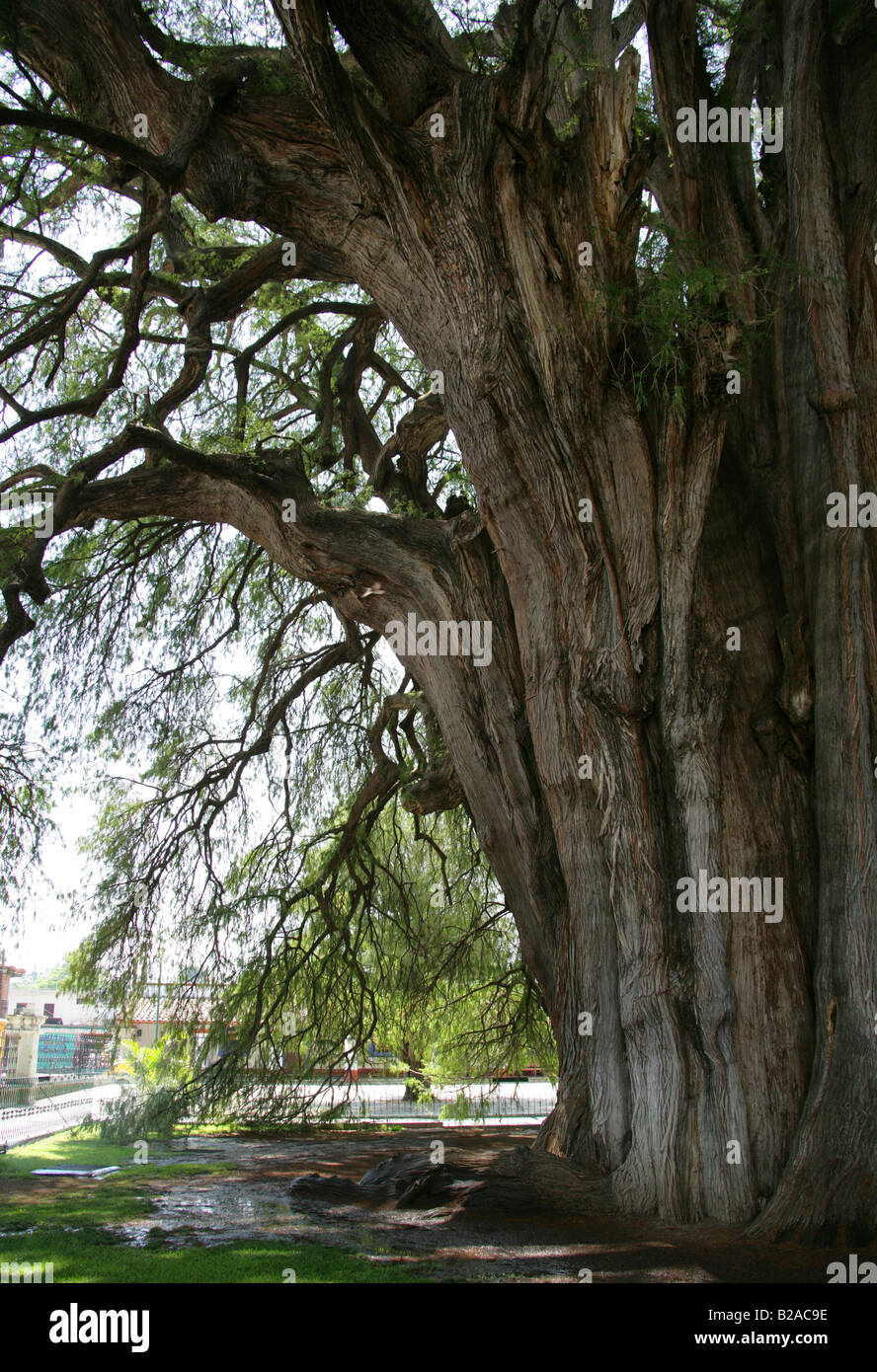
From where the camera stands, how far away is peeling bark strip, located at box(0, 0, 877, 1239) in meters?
5.22

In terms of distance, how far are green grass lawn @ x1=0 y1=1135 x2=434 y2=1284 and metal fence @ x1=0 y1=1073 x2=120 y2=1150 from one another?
4.29 m

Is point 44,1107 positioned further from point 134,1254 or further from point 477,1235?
point 477,1235

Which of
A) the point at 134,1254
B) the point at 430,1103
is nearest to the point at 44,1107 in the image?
the point at 430,1103

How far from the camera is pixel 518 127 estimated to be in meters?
6.10

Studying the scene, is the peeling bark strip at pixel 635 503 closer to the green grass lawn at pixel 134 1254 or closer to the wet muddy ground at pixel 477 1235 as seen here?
the wet muddy ground at pixel 477 1235

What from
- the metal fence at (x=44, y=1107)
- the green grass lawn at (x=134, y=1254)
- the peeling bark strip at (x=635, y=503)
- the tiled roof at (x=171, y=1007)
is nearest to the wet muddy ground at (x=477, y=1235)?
the green grass lawn at (x=134, y=1254)

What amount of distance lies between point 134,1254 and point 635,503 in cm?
459

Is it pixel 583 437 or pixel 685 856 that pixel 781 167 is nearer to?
pixel 583 437

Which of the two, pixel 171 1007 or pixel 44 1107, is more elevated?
pixel 171 1007

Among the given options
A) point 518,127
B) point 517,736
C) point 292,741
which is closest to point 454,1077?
point 292,741

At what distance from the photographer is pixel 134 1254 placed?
14.7 ft

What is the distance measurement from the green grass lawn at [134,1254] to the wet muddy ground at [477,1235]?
0.11 meters

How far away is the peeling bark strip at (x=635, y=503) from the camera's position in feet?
17.1

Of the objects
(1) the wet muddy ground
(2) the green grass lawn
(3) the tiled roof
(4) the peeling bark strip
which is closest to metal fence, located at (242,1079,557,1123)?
(3) the tiled roof
